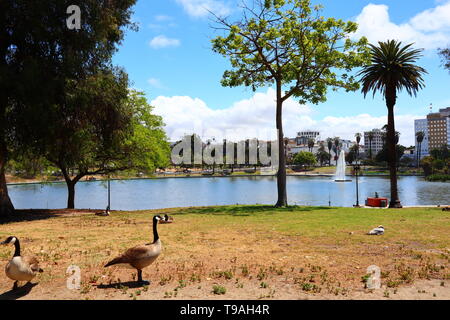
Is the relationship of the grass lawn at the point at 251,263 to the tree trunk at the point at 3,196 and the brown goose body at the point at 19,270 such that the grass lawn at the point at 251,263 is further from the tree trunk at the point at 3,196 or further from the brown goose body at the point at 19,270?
the tree trunk at the point at 3,196

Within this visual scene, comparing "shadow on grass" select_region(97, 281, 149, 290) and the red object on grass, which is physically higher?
"shadow on grass" select_region(97, 281, 149, 290)

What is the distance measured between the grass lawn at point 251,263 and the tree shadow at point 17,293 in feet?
0.27

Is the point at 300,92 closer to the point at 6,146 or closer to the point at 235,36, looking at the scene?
the point at 235,36

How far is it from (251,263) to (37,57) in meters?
18.3

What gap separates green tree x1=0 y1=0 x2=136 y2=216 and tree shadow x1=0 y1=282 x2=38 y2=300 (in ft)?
45.1

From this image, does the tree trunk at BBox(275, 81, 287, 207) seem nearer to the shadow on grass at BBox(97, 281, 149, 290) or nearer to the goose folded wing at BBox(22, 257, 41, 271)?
the shadow on grass at BBox(97, 281, 149, 290)

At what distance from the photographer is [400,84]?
33.9 meters

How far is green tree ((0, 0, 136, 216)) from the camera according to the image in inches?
750

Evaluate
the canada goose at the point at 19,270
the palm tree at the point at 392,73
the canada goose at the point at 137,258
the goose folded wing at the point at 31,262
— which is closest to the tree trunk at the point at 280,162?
the palm tree at the point at 392,73

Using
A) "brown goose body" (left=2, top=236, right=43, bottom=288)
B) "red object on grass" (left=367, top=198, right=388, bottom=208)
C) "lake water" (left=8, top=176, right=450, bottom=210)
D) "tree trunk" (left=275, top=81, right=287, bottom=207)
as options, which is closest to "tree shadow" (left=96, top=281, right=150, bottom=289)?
"brown goose body" (left=2, top=236, right=43, bottom=288)

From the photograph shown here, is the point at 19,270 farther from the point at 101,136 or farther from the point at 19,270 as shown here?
the point at 101,136

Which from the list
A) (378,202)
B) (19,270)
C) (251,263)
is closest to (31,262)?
(19,270)

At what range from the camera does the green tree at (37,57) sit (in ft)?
62.5

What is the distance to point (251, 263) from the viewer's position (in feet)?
31.1
